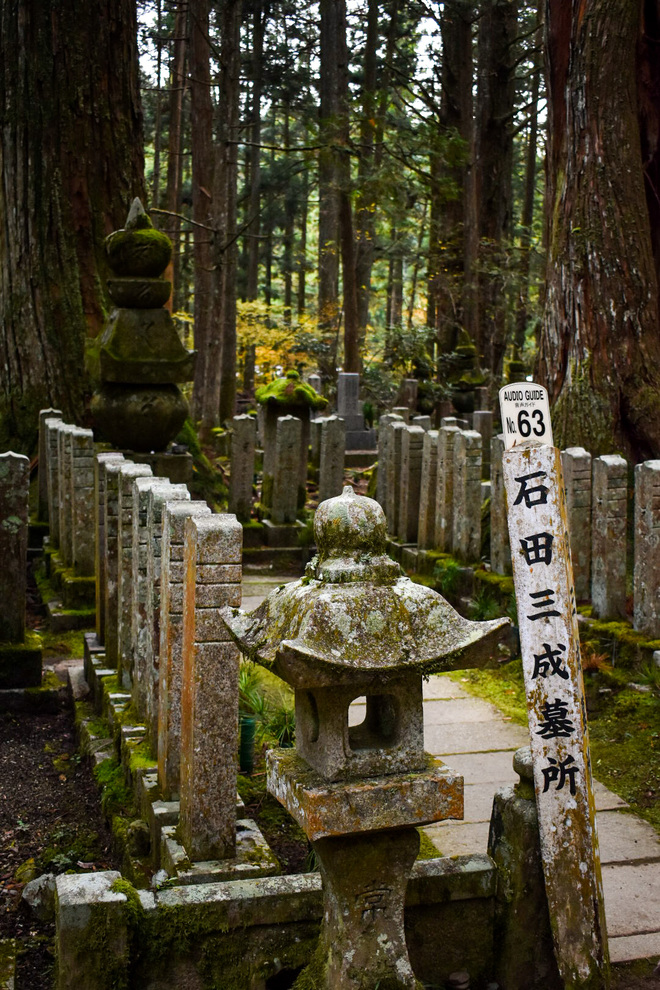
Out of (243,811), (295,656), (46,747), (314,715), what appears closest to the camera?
(295,656)

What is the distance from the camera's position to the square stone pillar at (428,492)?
9.37 metres

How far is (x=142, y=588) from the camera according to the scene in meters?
5.03

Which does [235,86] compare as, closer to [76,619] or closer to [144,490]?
[76,619]

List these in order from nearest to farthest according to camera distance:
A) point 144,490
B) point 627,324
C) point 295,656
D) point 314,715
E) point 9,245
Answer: point 295,656 → point 314,715 → point 144,490 → point 627,324 → point 9,245

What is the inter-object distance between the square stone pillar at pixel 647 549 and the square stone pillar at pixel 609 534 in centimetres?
31

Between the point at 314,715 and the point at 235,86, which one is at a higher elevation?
the point at 235,86

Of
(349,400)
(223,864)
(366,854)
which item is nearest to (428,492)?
(223,864)

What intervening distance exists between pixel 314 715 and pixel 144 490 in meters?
2.03

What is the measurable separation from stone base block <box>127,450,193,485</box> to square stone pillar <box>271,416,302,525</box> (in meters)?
1.37

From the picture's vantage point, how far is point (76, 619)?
806 cm

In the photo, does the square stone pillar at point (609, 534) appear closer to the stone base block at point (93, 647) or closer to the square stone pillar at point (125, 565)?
the square stone pillar at point (125, 565)

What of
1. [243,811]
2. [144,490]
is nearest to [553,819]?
[243,811]

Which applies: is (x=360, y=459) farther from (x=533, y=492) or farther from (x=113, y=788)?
(x=533, y=492)

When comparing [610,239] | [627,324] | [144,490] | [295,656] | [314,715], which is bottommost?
[314,715]
